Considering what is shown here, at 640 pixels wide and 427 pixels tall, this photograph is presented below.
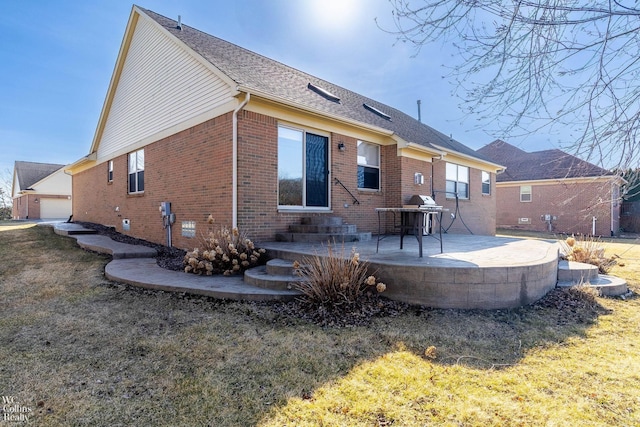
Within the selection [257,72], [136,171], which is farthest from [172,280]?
[136,171]

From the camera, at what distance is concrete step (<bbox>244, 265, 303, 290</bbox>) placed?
4930 millimetres

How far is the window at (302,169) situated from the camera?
774cm

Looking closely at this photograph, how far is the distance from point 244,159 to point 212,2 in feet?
21.7

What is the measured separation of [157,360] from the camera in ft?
10.0

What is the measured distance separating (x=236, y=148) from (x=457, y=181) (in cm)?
954

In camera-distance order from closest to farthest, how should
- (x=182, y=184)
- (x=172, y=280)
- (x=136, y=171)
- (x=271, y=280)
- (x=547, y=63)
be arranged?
(x=547, y=63)
(x=271, y=280)
(x=172, y=280)
(x=182, y=184)
(x=136, y=171)

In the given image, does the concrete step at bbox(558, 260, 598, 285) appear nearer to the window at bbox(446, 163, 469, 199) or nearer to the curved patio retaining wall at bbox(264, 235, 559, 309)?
the curved patio retaining wall at bbox(264, 235, 559, 309)

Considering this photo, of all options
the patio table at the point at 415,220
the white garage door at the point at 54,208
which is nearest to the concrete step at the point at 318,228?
the patio table at the point at 415,220

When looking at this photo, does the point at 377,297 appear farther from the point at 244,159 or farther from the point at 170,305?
the point at 244,159

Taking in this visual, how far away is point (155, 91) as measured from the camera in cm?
1006

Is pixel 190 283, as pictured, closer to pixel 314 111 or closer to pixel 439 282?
pixel 439 282

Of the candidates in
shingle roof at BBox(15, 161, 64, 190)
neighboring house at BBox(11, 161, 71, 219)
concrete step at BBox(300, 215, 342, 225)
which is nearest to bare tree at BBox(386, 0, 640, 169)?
concrete step at BBox(300, 215, 342, 225)

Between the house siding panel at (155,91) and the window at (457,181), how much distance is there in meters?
9.02

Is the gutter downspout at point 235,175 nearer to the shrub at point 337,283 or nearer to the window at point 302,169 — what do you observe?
the window at point 302,169
